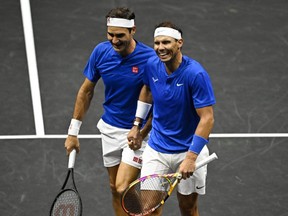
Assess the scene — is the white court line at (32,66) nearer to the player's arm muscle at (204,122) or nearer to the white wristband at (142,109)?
the white wristband at (142,109)

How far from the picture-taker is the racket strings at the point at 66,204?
30.5 feet

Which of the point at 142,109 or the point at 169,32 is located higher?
the point at 169,32

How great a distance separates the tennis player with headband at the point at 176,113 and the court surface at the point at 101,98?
4.20 ft

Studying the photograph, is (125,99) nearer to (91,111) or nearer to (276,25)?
(91,111)

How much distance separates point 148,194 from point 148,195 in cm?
1

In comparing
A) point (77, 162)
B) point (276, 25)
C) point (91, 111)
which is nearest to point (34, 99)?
point (91, 111)

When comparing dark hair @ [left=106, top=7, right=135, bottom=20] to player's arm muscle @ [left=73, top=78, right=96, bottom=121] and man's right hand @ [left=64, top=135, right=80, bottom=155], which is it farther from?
man's right hand @ [left=64, top=135, right=80, bottom=155]

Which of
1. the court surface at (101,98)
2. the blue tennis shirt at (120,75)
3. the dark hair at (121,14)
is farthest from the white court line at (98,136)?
the dark hair at (121,14)

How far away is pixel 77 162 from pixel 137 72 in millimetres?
2193

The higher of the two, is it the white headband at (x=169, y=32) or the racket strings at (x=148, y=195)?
the white headband at (x=169, y=32)

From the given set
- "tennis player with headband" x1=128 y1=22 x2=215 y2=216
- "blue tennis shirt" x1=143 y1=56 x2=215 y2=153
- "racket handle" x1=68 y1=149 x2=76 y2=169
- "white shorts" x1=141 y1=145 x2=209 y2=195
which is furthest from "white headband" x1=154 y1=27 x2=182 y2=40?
"racket handle" x1=68 y1=149 x2=76 y2=169

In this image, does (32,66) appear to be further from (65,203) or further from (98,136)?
(65,203)

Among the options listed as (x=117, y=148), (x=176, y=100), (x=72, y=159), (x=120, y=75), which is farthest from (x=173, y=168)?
(x=120, y=75)

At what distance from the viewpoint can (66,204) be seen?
9359 mm
